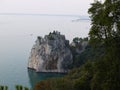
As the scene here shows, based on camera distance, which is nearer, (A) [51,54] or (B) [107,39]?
(B) [107,39]

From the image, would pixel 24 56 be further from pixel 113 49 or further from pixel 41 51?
pixel 113 49

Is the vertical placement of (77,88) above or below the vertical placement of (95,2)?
Result: below

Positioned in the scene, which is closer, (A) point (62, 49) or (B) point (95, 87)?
(B) point (95, 87)

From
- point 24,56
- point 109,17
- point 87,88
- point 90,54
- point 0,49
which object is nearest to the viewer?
point 109,17

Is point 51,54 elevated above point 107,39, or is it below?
above

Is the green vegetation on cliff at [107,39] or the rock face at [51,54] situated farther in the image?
the rock face at [51,54]

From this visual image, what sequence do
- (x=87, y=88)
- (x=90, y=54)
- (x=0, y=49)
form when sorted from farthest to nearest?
(x=0, y=49)
(x=90, y=54)
(x=87, y=88)

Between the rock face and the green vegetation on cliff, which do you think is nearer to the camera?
the green vegetation on cliff

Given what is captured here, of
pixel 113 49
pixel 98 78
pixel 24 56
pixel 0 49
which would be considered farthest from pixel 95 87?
pixel 0 49
